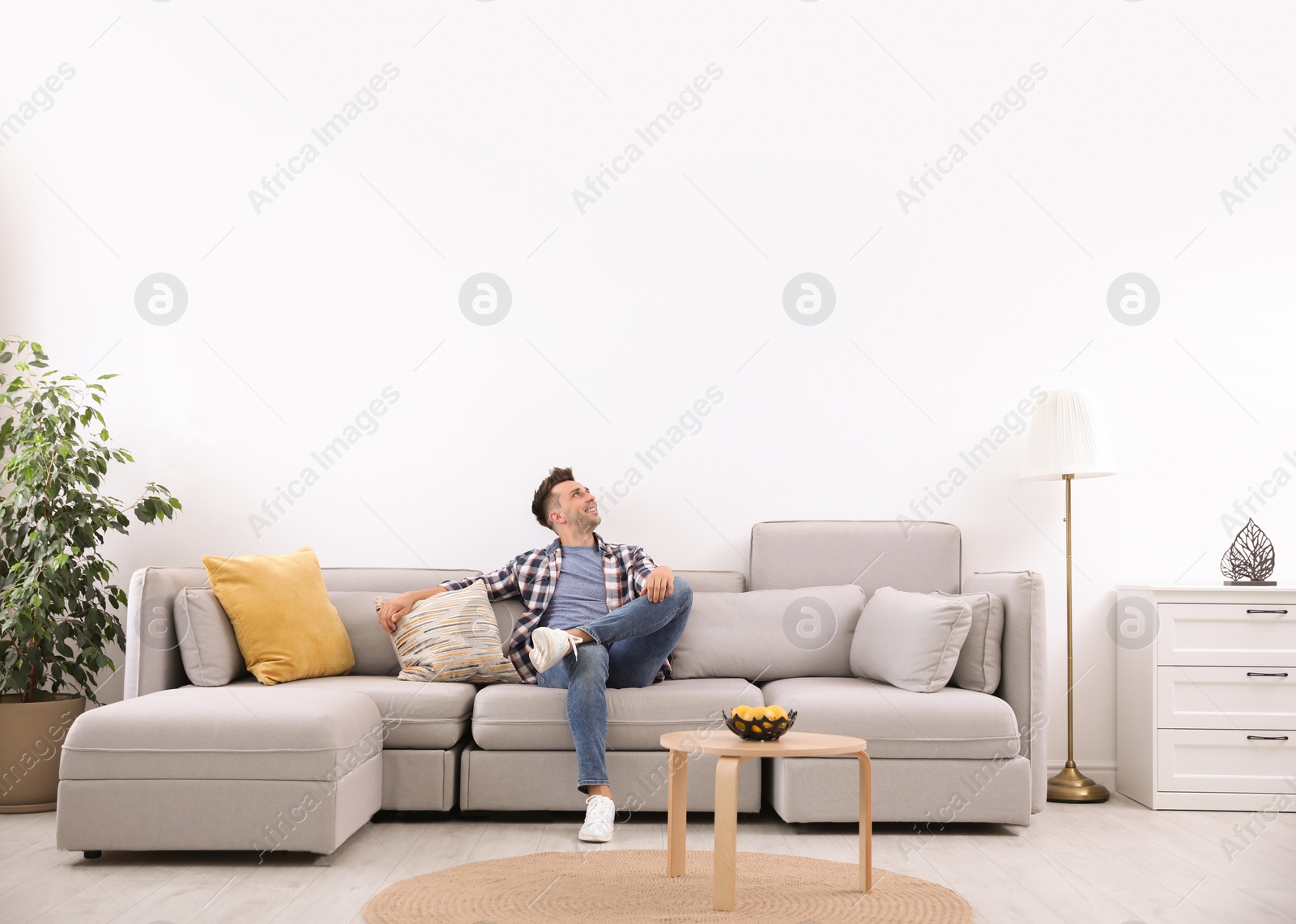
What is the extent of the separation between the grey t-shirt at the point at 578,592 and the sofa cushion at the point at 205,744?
100 centimetres

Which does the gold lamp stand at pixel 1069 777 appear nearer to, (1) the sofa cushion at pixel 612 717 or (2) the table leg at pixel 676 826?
(1) the sofa cushion at pixel 612 717

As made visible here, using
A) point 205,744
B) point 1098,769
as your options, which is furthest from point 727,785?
point 1098,769

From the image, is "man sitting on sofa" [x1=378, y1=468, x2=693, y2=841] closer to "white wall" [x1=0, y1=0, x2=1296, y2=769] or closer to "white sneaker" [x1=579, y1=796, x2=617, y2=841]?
"white sneaker" [x1=579, y1=796, x2=617, y2=841]

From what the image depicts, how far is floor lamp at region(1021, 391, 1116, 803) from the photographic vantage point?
370cm

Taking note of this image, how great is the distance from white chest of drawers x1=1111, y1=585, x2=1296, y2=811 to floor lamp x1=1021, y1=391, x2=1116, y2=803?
25cm

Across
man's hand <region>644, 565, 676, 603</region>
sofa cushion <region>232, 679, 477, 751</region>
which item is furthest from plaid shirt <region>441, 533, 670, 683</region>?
sofa cushion <region>232, 679, 477, 751</region>

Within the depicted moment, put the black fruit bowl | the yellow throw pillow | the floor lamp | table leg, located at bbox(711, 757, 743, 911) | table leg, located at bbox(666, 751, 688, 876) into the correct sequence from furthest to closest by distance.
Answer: the floor lamp < the yellow throw pillow < table leg, located at bbox(666, 751, 688, 876) < the black fruit bowl < table leg, located at bbox(711, 757, 743, 911)

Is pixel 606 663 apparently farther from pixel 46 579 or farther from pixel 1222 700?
pixel 1222 700

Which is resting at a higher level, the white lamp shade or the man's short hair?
the white lamp shade

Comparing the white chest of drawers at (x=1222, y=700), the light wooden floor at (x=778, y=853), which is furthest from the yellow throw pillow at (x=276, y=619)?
the white chest of drawers at (x=1222, y=700)

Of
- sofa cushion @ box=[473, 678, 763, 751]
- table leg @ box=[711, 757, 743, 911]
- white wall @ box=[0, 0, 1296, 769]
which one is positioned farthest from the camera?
white wall @ box=[0, 0, 1296, 769]

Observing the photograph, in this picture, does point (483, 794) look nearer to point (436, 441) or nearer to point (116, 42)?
point (436, 441)

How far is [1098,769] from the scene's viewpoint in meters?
3.97

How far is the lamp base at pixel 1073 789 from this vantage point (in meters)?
3.64
